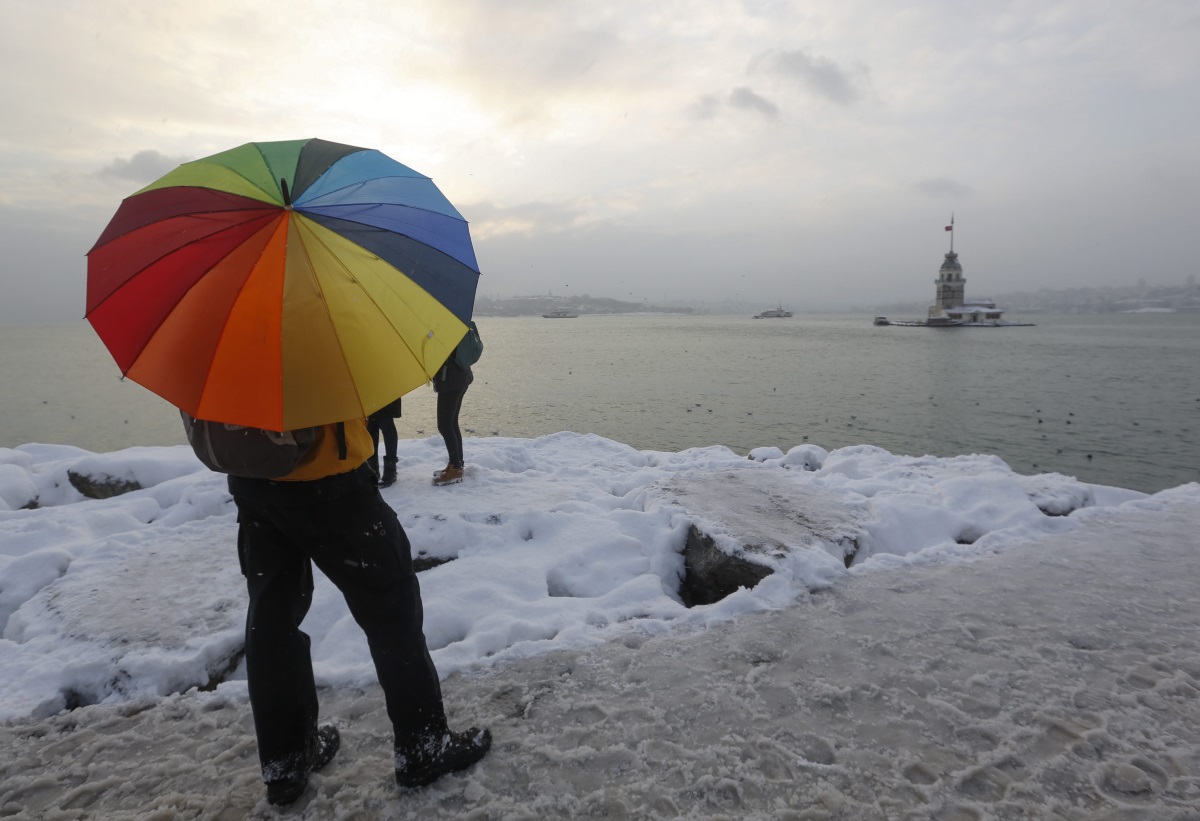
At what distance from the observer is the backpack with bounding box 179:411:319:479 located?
1953 mm

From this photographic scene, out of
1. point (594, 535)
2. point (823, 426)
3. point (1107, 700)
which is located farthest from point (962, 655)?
point (823, 426)

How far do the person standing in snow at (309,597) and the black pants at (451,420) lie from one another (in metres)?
3.80

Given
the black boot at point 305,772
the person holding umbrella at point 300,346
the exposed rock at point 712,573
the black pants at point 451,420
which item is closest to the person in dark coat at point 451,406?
the black pants at point 451,420

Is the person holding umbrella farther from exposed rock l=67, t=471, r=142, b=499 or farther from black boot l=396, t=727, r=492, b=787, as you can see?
exposed rock l=67, t=471, r=142, b=499

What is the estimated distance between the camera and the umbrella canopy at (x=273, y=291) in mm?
1780

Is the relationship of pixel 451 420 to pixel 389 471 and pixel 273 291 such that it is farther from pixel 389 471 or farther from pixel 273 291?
pixel 273 291

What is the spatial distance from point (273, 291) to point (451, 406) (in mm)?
4447

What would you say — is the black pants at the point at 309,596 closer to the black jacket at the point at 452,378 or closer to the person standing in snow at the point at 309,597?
the person standing in snow at the point at 309,597

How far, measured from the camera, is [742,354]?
4297 centimetres

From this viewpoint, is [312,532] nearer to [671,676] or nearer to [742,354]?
[671,676]

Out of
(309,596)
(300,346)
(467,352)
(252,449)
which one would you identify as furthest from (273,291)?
(467,352)

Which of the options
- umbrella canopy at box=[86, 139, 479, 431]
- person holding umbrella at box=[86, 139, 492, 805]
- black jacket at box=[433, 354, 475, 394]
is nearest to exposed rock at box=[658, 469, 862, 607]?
black jacket at box=[433, 354, 475, 394]

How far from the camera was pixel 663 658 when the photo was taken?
342cm

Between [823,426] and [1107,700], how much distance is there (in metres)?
14.5
